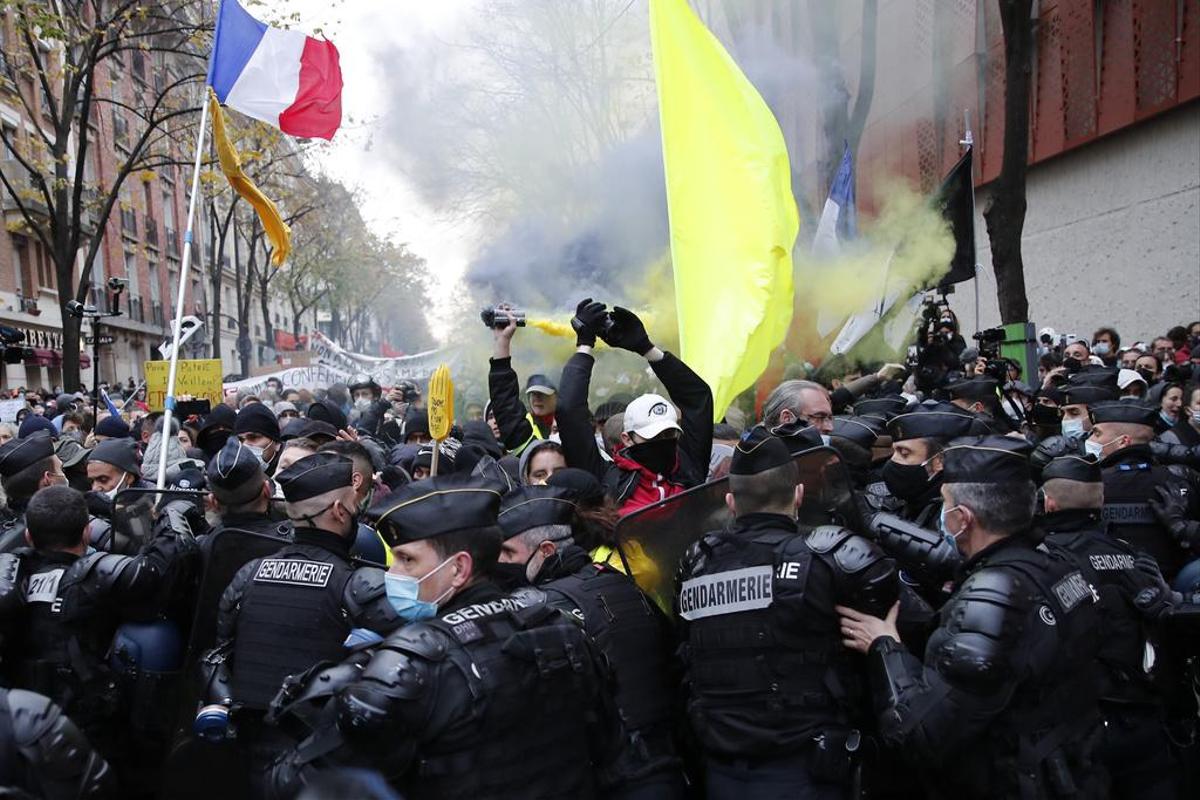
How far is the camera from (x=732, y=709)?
2.76m

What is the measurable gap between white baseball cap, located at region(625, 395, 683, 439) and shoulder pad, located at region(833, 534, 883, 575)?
54.6 inches

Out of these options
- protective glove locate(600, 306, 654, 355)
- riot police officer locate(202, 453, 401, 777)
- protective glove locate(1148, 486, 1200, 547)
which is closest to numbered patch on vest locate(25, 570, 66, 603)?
riot police officer locate(202, 453, 401, 777)

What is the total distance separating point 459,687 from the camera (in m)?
2.11

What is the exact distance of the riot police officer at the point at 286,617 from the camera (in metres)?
2.97

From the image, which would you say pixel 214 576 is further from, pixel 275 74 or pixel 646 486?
pixel 275 74

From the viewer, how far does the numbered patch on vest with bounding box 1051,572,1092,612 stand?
8.43 ft

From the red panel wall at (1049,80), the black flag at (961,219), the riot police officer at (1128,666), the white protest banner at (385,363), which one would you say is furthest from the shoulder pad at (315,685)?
the red panel wall at (1049,80)

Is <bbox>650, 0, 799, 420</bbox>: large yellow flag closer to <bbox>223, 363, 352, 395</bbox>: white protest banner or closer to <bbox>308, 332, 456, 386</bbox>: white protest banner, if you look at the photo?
<bbox>308, 332, 456, 386</bbox>: white protest banner

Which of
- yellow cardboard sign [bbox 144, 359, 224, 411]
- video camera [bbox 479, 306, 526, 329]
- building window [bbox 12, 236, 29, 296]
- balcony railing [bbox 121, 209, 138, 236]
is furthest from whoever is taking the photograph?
balcony railing [bbox 121, 209, 138, 236]

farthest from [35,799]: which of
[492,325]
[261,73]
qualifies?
[261,73]

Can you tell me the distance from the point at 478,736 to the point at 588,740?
1.42ft

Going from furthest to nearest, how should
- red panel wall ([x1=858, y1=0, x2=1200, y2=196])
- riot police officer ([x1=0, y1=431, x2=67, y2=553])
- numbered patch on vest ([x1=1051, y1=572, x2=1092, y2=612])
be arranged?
red panel wall ([x1=858, y1=0, x2=1200, y2=196])
riot police officer ([x1=0, y1=431, x2=67, y2=553])
numbered patch on vest ([x1=1051, y1=572, x2=1092, y2=612])

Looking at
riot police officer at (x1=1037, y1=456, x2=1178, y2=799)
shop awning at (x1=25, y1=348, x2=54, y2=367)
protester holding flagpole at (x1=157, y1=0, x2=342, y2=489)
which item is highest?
protester holding flagpole at (x1=157, y1=0, x2=342, y2=489)

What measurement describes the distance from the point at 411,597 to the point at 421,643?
11.5 inches
